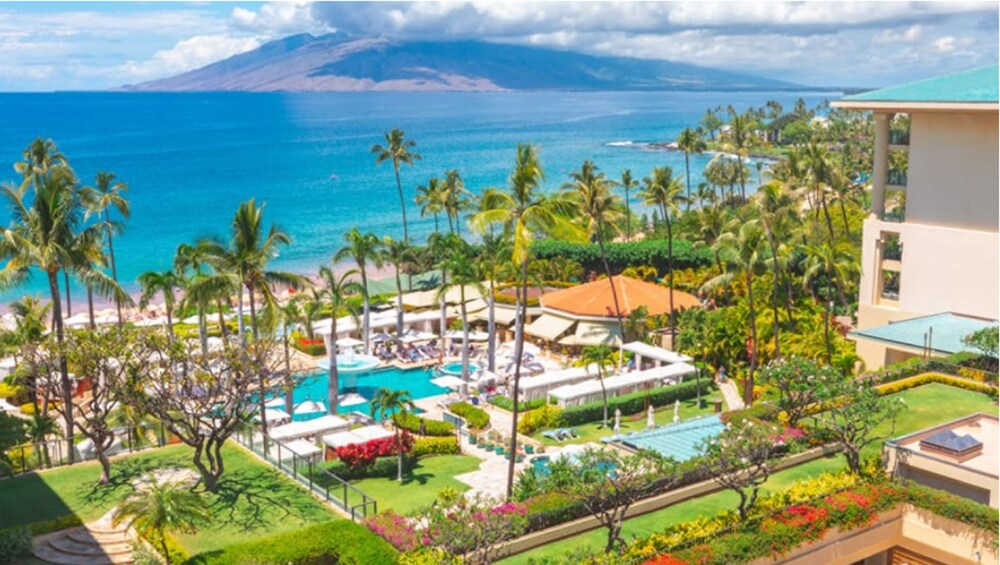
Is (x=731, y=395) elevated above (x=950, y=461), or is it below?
below

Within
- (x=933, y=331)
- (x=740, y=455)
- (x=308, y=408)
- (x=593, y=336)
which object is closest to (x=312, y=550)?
(x=740, y=455)

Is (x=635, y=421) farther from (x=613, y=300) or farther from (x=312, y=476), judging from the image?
(x=312, y=476)

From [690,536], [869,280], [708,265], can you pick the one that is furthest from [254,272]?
[708,265]

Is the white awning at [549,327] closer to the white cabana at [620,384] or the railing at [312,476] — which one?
the white cabana at [620,384]

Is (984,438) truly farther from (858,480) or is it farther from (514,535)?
(514,535)

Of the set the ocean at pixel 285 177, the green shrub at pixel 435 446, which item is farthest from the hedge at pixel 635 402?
the ocean at pixel 285 177

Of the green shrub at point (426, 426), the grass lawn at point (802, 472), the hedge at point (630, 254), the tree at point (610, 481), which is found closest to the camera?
the tree at point (610, 481)

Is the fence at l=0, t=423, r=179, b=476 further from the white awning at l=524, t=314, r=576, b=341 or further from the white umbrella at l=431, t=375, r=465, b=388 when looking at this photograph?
the white awning at l=524, t=314, r=576, b=341
